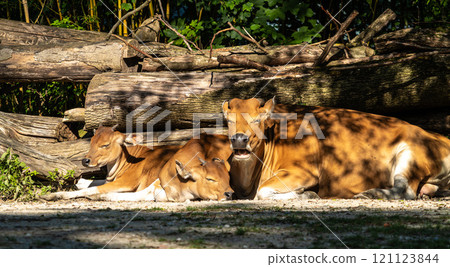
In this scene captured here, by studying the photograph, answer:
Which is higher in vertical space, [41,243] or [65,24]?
[65,24]

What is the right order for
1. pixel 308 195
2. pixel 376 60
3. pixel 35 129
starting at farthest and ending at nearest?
pixel 35 129 < pixel 376 60 < pixel 308 195

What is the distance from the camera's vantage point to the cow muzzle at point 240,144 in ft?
23.4

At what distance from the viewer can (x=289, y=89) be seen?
896 cm

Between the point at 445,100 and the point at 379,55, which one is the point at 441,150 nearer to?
the point at 445,100

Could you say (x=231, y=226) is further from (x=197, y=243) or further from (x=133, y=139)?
(x=133, y=139)

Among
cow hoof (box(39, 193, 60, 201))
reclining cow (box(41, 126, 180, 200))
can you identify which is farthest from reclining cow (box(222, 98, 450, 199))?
cow hoof (box(39, 193, 60, 201))

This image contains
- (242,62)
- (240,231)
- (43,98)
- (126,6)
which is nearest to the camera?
(240,231)

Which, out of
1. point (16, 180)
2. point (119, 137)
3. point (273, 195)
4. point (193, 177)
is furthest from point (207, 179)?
point (16, 180)

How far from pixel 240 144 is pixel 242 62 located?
253cm

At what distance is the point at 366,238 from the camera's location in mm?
4195

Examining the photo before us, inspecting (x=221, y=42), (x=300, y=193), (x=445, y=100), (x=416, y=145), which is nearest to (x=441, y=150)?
→ (x=416, y=145)

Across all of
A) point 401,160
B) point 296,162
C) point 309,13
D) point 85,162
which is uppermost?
point 309,13

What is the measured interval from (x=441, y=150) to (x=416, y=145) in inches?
14.5

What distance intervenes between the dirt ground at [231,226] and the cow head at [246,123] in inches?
45.8
